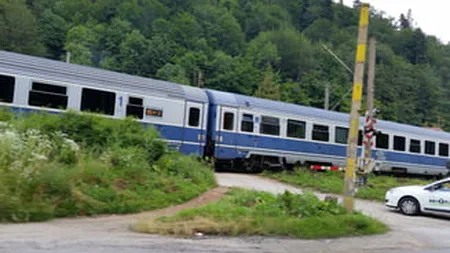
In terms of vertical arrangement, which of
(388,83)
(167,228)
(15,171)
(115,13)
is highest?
(115,13)

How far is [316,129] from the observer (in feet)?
93.9

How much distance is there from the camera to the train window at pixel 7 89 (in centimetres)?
1803

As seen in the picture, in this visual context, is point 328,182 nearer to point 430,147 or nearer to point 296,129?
point 296,129

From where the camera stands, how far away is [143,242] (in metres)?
10.2

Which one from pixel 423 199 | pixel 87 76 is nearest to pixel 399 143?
pixel 423 199

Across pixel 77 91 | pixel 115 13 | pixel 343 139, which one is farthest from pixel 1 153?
pixel 115 13

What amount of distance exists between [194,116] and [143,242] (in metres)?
13.5

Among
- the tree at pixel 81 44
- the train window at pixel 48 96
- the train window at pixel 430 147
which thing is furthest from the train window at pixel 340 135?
the tree at pixel 81 44

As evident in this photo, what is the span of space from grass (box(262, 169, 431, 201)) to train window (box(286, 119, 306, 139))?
189 centimetres

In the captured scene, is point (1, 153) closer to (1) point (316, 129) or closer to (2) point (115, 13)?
(1) point (316, 129)

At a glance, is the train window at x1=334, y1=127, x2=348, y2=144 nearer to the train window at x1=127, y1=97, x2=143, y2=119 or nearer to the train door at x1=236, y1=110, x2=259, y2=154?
the train door at x1=236, y1=110, x2=259, y2=154

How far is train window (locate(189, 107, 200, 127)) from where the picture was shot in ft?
76.7

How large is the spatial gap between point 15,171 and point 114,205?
7.68ft

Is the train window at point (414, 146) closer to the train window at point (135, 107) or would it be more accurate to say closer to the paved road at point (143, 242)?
the train window at point (135, 107)
